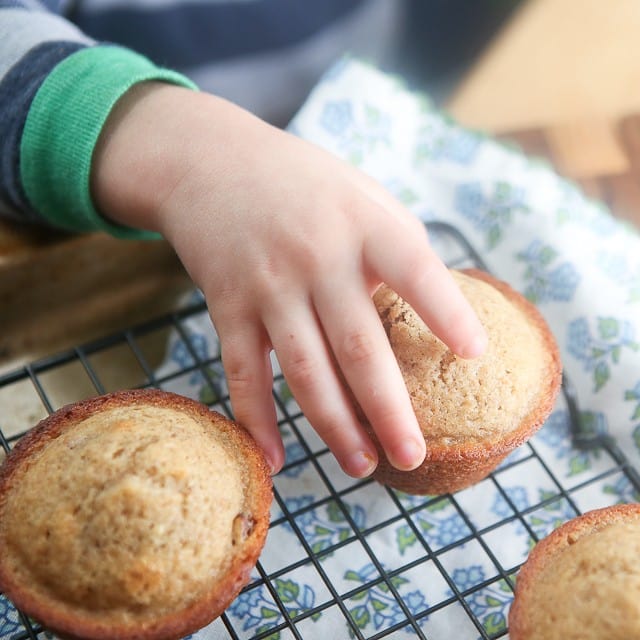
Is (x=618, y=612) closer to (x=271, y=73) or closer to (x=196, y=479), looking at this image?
(x=196, y=479)

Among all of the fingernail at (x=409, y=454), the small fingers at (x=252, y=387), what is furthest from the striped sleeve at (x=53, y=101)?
the fingernail at (x=409, y=454)

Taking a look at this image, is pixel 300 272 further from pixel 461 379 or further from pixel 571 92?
pixel 571 92

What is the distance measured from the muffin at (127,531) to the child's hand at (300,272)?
0.14 m

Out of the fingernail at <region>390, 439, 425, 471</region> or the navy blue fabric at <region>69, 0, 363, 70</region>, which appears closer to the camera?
the fingernail at <region>390, 439, 425, 471</region>

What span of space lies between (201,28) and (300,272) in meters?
0.94

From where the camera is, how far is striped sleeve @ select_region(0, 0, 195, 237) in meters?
1.28

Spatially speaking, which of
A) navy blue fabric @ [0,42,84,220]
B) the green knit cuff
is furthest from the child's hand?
navy blue fabric @ [0,42,84,220]

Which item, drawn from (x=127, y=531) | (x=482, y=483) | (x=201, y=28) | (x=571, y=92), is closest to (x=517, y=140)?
(x=571, y=92)

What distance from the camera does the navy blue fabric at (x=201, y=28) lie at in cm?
176

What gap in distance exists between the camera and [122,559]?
2.95ft

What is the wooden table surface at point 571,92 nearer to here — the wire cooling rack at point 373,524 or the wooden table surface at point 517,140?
the wooden table surface at point 517,140

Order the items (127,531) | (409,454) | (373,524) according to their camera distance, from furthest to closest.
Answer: (373,524)
(409,454)
(127,531)

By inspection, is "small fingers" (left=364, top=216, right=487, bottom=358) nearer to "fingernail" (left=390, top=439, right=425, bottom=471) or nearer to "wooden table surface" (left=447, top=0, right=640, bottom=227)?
"fingernail" (left=390, top=439, right=425, bottom=471)

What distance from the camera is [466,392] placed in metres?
1.11
